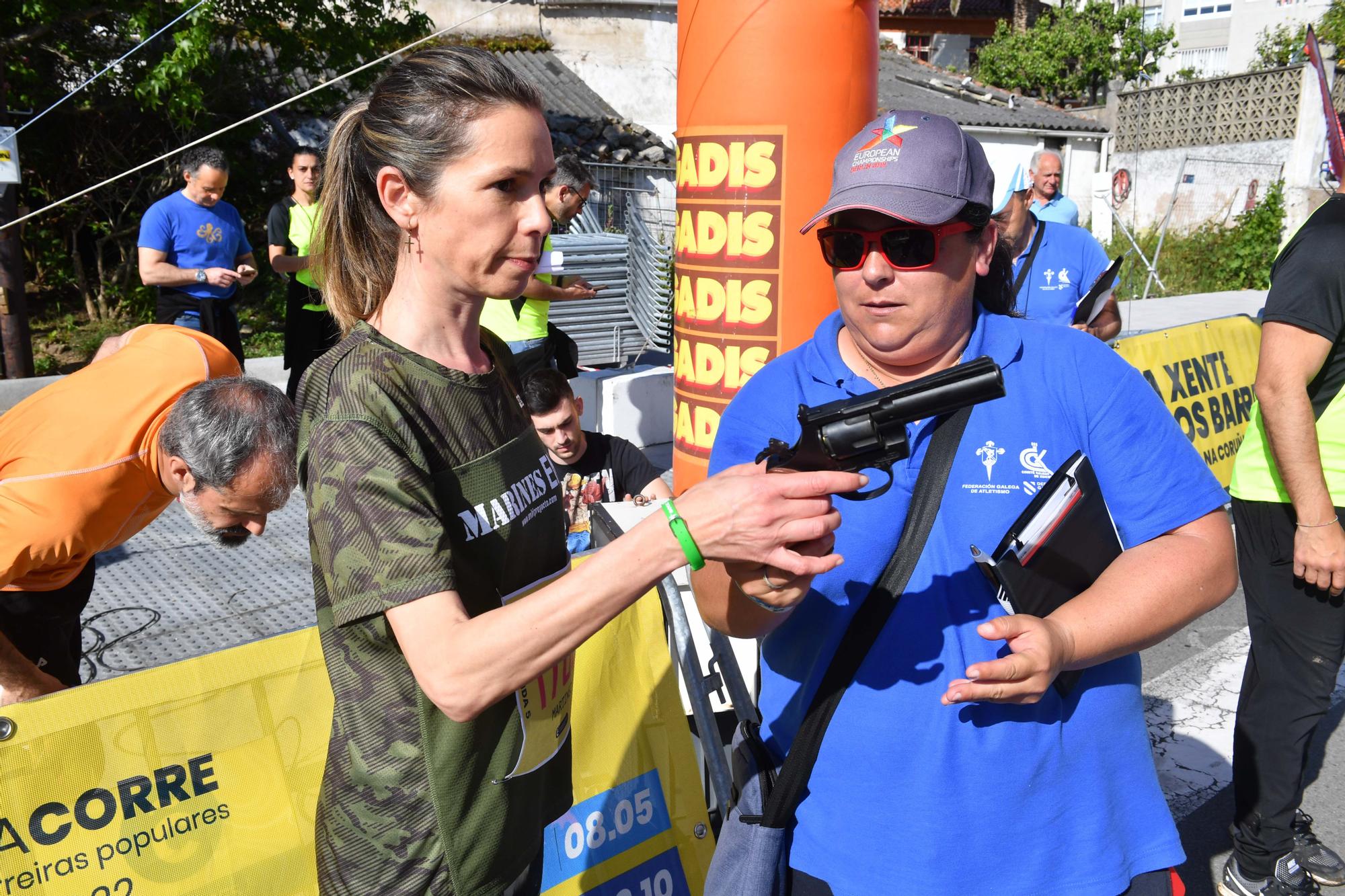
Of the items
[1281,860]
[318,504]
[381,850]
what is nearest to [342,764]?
[381,850]

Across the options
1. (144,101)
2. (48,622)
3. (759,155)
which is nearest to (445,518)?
(48,622)

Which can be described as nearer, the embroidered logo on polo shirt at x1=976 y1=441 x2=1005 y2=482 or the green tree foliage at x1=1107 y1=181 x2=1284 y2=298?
the embroidered logo on polo shirt at x1=976 y1=441 x2=1005 y2=482

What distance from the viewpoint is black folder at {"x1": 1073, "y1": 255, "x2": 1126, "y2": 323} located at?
5637mm

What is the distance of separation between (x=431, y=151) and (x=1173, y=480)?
1467 mm

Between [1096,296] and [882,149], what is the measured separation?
4193 mm

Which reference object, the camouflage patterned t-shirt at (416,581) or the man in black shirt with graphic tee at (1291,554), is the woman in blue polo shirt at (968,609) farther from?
the man in black shirt with graphic tee at (1291,554)

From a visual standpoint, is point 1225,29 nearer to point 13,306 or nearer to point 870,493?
point 13,306

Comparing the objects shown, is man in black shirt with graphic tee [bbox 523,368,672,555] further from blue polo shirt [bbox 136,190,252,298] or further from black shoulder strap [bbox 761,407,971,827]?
blue polo shirt [bbox 136,190,252,298]

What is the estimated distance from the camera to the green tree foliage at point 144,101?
36.2 feet

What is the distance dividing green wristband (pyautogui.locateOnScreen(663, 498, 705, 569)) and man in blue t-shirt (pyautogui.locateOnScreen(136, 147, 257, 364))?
6.40 m

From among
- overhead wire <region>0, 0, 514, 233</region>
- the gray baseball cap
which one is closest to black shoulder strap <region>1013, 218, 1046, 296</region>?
overhead wire <region>0, 0, 514, 233</region>

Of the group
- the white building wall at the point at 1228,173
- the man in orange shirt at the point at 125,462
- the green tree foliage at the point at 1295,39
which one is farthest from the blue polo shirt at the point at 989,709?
the green tree foliage at the point at 1295,39

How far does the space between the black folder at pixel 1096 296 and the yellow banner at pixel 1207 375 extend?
1149mm

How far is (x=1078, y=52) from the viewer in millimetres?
33750
